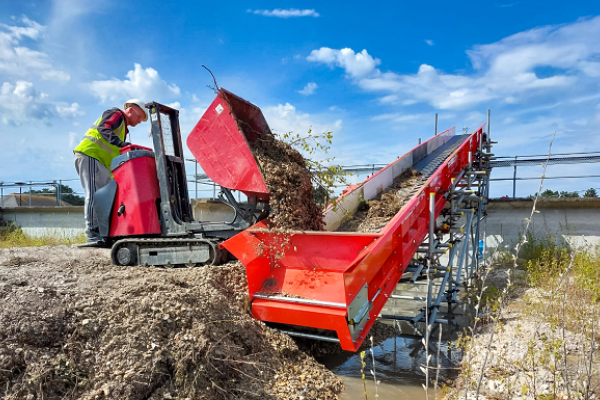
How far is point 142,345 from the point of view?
3070 millimetres

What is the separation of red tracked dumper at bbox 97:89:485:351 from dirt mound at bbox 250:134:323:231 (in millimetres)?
113

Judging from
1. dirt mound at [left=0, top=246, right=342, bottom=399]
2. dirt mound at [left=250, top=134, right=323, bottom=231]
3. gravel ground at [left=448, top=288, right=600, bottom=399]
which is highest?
dirt mound at [left=250, top=134, right=323, bottom=231]

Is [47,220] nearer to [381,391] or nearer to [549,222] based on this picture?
[381,391]

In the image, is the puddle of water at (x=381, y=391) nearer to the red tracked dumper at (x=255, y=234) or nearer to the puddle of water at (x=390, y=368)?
the puddle of water at (x=390, y=368)

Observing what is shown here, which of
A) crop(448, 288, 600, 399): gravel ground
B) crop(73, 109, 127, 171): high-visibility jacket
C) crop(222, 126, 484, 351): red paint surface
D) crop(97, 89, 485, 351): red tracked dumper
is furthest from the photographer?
crop(73, 109, 127, 171): high-visibility jacket

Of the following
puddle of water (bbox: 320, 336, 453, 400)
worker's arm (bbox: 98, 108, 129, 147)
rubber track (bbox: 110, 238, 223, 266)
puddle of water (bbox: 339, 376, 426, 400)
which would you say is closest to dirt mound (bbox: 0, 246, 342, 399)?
puddle of water (bbox: 339, 376, 426, 400)

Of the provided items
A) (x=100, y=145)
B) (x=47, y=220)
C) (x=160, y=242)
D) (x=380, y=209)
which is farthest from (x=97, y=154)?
(x=47, y=220)

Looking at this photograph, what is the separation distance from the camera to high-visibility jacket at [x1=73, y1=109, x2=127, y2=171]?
5578 millimetres

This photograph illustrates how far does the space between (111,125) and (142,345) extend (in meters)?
3.65

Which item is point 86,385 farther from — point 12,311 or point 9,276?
point 9,276

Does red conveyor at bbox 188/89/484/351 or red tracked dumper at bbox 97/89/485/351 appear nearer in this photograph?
red conveyor at bbox 188/89/484/351

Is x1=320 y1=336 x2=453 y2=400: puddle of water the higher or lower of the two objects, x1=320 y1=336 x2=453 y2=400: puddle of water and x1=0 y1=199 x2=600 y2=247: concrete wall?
the lower

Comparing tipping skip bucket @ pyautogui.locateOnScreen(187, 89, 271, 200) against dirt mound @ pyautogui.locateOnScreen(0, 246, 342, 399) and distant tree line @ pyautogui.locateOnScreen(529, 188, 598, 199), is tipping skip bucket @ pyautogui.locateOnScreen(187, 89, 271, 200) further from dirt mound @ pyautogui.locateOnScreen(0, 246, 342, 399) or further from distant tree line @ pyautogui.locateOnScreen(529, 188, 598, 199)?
distant tree line @ pyautogui.locateOnScreen(529, 188, 598, 199)

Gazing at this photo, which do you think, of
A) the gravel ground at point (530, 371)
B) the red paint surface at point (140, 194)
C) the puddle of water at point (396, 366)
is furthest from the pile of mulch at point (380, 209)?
the red paint surface at point (140, 194)
